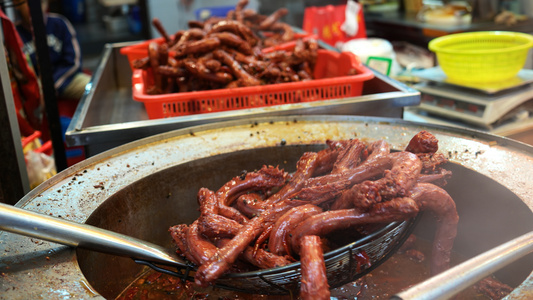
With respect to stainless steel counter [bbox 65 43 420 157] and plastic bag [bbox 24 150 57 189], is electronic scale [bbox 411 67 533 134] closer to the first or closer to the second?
stainless steel counter [bbox 65 43 420 157]

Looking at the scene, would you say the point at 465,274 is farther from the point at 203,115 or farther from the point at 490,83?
the point at 490,83

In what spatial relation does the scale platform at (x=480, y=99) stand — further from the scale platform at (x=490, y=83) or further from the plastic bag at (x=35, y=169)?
the plastic bag at (x=35, y=169)

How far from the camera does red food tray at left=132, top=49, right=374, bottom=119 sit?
245 centimetres

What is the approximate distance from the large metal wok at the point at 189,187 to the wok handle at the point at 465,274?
1.15 ft

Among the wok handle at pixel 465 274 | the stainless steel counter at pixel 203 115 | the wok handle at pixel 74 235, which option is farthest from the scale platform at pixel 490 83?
the wok handle at pixel 74 235

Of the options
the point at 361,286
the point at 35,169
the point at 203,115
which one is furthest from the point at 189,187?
the point at 35,169

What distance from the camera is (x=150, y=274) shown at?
67.5 inches

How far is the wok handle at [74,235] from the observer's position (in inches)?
45.9

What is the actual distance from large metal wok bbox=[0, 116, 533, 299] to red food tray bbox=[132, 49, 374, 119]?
485mm

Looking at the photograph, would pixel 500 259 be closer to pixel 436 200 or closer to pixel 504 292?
pixel 436 200

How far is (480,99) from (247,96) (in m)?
1.49

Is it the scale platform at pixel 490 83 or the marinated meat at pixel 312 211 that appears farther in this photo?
the scale platform at pixel 490 83

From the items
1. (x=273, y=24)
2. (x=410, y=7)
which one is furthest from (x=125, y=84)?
(x=410, y=7)

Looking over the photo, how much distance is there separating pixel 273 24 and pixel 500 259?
3.40m
